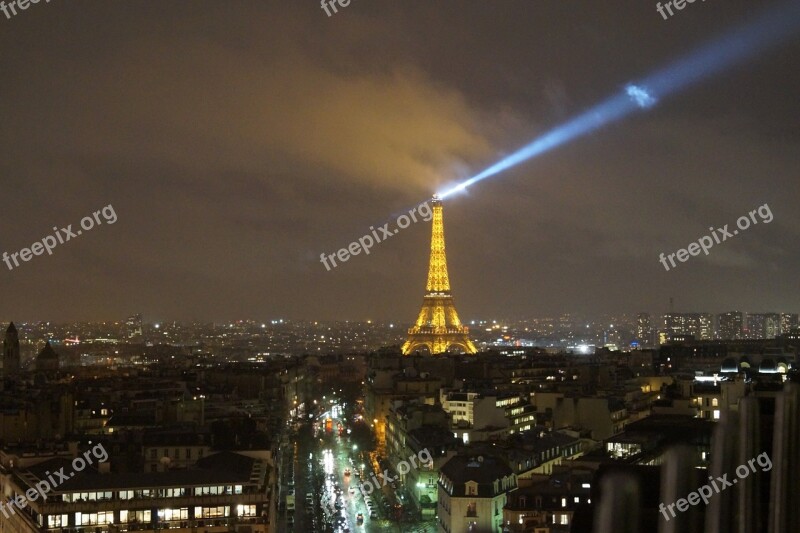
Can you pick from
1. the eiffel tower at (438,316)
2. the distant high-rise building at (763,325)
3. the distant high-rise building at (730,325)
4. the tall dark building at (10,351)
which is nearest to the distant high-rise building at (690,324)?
the distant high-rise building at (730,325)

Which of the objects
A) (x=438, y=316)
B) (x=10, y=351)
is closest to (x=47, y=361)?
(x=10, y=351)

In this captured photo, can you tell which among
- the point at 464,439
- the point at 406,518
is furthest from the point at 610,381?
the point at 406,518

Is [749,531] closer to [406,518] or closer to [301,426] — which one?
[406,518]

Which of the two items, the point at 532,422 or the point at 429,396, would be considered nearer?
the point at 532,422

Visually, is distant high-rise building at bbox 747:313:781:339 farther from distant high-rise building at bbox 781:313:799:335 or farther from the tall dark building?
the tall dark building

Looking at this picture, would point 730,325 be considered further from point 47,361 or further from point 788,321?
point 47,361

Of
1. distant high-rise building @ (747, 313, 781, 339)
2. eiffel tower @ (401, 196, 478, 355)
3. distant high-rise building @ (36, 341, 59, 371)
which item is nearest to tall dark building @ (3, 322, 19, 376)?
distant high-rise building @ (36, 341, 59, 371)

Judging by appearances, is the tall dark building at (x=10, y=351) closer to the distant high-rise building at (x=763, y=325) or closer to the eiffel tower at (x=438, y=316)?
the eiffel tower at (x=438, y=316)
